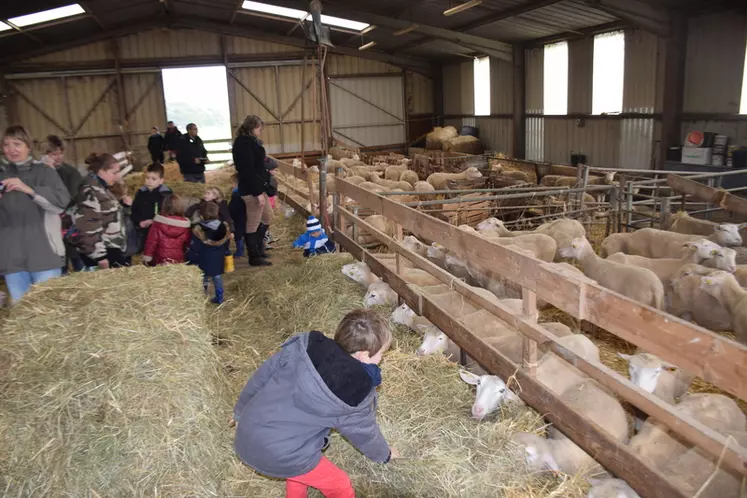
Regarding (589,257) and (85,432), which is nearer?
(85,432)

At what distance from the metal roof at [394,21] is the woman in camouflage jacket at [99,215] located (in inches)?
433

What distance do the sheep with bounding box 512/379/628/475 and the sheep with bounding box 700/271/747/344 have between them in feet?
6.38

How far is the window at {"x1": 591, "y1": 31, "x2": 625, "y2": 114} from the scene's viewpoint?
14.9m

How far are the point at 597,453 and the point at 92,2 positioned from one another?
57.7 ft

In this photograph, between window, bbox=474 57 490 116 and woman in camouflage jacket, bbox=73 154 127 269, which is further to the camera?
window, bbox=474 57 490 116

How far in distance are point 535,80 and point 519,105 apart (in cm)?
96

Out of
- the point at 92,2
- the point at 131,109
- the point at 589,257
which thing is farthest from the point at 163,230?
the point at 131,109

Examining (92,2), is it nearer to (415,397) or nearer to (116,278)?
(116,278)

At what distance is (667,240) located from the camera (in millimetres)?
6988

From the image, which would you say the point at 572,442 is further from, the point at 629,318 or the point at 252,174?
the point at 252,174

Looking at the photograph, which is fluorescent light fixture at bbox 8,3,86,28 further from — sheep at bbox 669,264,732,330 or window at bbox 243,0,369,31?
sheep at bbox 669,264,732,330

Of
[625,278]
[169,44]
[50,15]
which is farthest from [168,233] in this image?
[169,44]

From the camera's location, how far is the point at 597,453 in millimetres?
3148

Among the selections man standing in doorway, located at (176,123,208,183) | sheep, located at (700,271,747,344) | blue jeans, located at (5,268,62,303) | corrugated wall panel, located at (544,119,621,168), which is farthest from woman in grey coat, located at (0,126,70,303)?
corrugated wall panel, located at (544,119,621,168)
